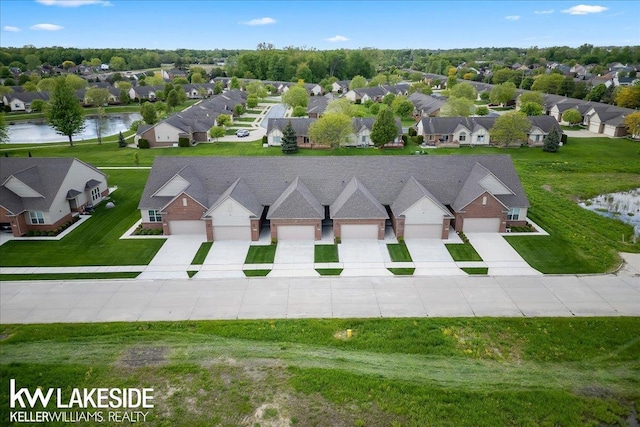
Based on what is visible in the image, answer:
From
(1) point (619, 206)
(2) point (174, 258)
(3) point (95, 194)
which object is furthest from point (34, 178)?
(1) point (619, 206)

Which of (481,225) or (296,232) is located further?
(481,225)

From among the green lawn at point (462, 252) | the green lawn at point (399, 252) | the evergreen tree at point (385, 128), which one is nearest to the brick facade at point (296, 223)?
the green lawn at point (399, 252)

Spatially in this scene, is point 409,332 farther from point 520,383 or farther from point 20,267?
point 20,267

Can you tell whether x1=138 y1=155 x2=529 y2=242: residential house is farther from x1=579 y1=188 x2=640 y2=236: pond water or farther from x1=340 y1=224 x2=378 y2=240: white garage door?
x1=579 y1=188 x2=640 y2=236: pond water

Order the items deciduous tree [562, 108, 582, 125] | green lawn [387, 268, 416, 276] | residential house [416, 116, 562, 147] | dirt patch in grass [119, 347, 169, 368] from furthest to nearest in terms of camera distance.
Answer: deciduous tree [562, 108, 582, 125], residential house [416, 116, 562, 147], green lawn [387, 268, 416, 276], dirt patch in grass [119, 347, 169, 368]

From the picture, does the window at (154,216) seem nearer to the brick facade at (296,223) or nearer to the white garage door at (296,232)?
the brick facade at (296,223)

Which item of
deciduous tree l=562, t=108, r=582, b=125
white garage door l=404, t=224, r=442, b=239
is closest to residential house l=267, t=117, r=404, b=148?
white garage door l=404, t=224, r=442, b=239

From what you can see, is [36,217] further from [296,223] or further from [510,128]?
[510,128]
